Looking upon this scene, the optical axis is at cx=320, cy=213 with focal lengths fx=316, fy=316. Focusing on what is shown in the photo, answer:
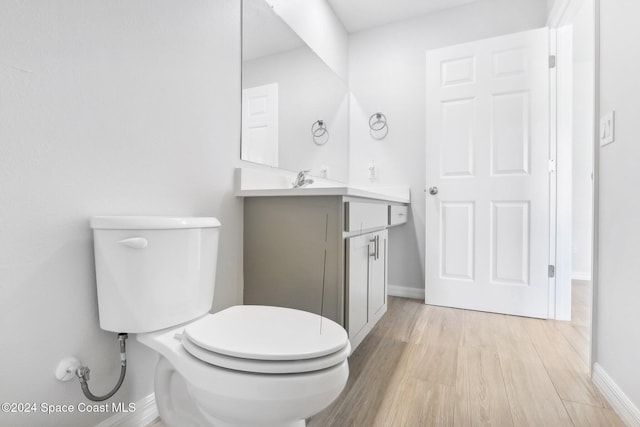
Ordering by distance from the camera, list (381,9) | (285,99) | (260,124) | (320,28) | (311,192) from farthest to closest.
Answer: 1. (381,9)
2. (320,28)
3. (285,99)
4. (260,124)
5. (311,192)

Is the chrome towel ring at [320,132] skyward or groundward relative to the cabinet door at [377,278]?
skyward

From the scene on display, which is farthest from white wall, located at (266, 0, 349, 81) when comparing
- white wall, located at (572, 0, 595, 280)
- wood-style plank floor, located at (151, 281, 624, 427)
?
white wall, located at (572, 0, 595, 280)

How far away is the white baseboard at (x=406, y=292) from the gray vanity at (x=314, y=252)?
1.11m

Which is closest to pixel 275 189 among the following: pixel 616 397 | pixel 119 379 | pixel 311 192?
pixel 311 192

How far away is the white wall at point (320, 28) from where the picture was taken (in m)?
2.00

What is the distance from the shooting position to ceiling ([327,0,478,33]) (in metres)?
2.47

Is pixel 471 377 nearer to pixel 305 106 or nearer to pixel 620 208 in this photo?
pixel 620 208

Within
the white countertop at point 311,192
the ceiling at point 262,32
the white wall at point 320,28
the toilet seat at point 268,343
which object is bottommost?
the toilet seat at point 268,343

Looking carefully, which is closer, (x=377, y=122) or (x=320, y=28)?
(x=320, y=28)

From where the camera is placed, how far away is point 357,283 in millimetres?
1405

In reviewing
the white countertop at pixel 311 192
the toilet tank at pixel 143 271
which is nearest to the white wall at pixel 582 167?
the white countertop at pixel 311 192

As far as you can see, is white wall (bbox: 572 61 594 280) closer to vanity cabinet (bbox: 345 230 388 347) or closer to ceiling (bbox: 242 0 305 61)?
vanity cabinet (bbox: 345 230 388 347)

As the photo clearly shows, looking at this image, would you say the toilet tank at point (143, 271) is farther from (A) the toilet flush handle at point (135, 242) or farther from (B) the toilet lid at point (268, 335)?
(B) the toilet lid at point (268, 335)

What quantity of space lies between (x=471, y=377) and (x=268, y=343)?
104 cm
